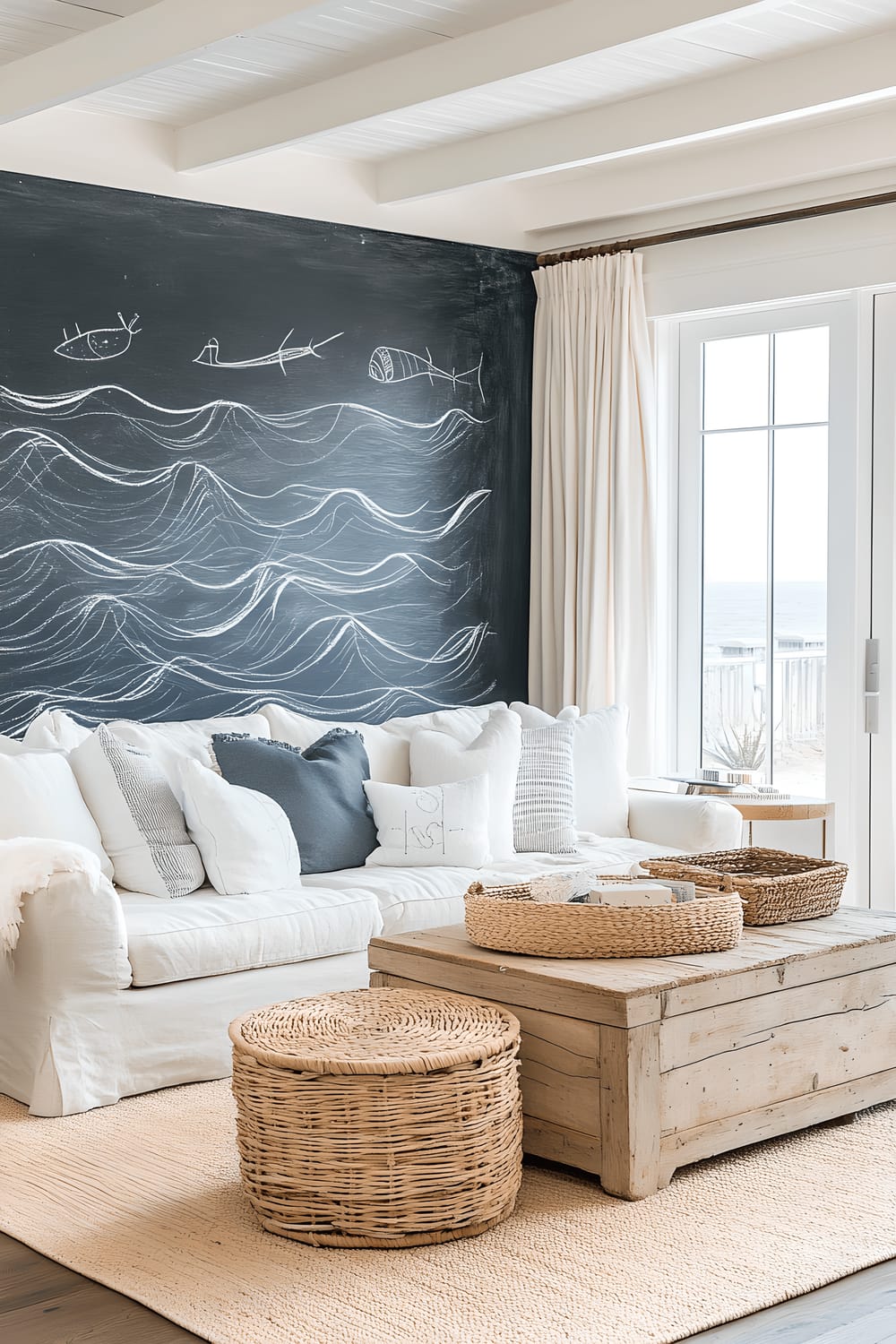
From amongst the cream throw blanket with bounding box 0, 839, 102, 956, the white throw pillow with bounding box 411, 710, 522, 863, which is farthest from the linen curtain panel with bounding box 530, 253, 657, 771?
the cream throw blanket with bounding box 0, 839, 102, 956

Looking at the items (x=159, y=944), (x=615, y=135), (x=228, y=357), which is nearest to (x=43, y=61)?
(x=228, y=357)

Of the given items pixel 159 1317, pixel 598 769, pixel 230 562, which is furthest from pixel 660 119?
pixel 159 1317

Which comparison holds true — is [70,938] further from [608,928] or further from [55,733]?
[608,928]

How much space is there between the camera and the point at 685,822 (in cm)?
488

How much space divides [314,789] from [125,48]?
2.08 meters

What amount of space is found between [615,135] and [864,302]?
1095 millimetres

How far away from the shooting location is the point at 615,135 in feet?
15.3

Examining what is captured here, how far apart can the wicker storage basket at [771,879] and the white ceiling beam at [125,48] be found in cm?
221

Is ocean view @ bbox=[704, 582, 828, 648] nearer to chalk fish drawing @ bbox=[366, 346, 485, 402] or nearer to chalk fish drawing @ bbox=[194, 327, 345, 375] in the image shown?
chalk fish drawing @ bbox=[366, 346, 485, 402]

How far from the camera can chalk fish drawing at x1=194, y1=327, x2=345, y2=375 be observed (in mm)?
4949

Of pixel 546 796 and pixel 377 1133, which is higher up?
pixel 546 796

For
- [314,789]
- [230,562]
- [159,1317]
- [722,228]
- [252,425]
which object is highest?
[722,228]

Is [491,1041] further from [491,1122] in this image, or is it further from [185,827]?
[185,827]

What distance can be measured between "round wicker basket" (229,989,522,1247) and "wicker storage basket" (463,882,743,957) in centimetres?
37
